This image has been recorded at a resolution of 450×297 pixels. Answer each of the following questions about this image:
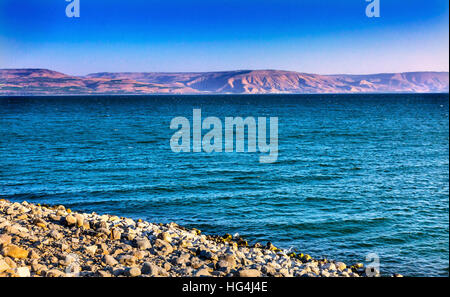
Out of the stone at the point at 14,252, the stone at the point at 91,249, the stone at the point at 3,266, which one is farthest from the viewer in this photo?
the stone at the point at 91,249

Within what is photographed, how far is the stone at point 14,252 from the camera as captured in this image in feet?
25.2

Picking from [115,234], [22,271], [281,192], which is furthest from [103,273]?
[281,192]

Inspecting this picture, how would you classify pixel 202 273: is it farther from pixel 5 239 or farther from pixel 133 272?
pixel 5 239

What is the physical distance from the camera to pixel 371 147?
1420 inches

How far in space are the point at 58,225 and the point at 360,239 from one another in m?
10.4

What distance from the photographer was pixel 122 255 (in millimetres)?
8789

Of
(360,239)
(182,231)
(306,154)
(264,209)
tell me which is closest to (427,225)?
(360,239)

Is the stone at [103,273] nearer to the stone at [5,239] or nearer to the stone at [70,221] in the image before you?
the stone at [5,239]

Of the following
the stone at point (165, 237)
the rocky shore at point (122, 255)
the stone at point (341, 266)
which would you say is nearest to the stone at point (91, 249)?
the rocky shore at point (122, 255)

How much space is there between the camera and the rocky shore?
771 cm

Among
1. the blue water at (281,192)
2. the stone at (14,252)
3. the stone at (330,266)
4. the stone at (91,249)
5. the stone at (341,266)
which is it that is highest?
the stone at (14,252)

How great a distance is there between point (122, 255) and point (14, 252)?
2.28 meters

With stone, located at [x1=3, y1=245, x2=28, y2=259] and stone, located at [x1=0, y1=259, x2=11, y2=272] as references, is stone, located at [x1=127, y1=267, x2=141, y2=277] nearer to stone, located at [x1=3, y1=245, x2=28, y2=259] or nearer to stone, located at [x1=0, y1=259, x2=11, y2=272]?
stone, located at [x1=0, y1=259, x2=11, y2=272]

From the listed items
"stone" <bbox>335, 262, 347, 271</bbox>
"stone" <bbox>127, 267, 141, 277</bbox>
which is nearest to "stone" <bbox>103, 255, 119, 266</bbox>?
"stone" <bbox>127, 267, 141, 277</bbox>
